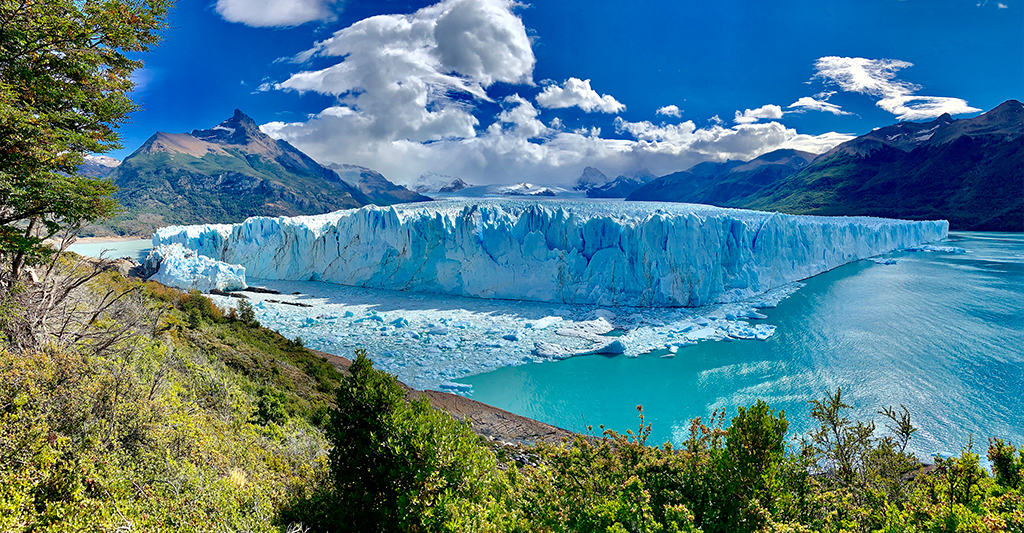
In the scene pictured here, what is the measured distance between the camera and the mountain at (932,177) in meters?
46.3

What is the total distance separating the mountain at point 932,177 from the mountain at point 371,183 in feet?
265

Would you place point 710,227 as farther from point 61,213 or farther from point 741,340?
point 61,213

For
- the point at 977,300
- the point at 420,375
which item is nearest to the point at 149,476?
the point at 420,375

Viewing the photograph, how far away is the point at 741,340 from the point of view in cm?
1493

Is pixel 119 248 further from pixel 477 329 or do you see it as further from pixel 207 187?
pixel 477 329

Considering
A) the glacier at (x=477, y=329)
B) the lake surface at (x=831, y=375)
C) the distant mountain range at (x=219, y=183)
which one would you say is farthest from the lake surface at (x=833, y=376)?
the distant mountain range at (x=219, y=183)

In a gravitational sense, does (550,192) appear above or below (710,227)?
above

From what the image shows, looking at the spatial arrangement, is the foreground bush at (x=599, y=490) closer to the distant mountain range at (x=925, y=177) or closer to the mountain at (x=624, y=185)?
the distant mountain range at (x=925, y=177)

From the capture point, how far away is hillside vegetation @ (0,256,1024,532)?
10.6 ft

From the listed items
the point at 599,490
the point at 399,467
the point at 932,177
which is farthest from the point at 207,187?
the point at 932,177

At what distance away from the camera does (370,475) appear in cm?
420

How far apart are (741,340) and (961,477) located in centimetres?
1156

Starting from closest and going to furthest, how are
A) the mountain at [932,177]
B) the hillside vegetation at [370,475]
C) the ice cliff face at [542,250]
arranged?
1. the hillside vegetation at [370,475]
2. the ice cliff face at [542,250]
3. the mountain at [932,177]

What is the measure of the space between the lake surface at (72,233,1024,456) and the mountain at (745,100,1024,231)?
135ft
